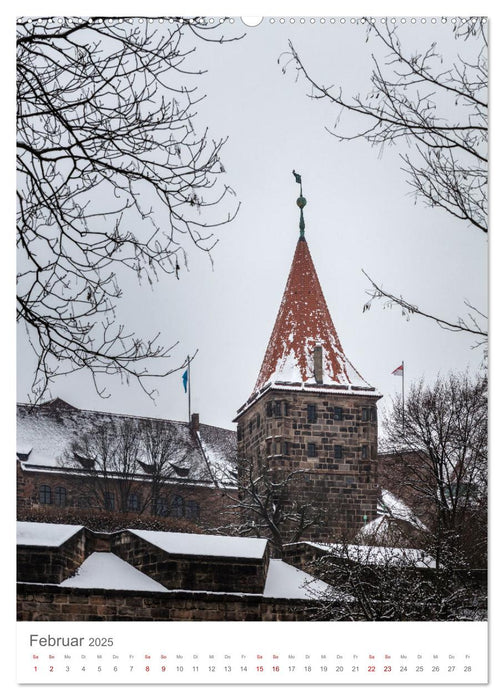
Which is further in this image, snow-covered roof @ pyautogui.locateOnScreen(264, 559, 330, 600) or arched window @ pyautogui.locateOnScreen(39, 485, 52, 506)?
arched window @ pyautogui.locateOnScreen(39, 485, 52, 506)

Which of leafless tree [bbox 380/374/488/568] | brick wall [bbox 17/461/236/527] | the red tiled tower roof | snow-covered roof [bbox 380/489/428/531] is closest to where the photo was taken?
leafless tree [bbox 380/374/488/568]

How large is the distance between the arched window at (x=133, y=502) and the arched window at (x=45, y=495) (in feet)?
4.00

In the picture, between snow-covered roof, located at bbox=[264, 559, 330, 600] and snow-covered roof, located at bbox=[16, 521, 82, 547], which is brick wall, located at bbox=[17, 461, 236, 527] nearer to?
snow-covered roof, located at bbox=[16, 521, 82, 547]

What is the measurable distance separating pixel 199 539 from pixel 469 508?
267 cm

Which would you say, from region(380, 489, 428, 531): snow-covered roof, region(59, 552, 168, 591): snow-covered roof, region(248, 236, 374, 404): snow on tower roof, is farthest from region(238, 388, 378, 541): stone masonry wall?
region(59, 552, 168, 591): snow-covered roof

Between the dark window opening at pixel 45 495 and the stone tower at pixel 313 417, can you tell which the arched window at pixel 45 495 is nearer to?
the dark window opening at pixel 45 495

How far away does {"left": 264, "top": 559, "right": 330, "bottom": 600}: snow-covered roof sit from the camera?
1143cm

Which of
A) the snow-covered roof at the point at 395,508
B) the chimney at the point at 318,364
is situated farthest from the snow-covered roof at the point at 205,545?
the snow-covered roof at the point at 395,508

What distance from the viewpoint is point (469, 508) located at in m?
11.2

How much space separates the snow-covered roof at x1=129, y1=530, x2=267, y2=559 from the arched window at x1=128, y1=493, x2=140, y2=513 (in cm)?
376
